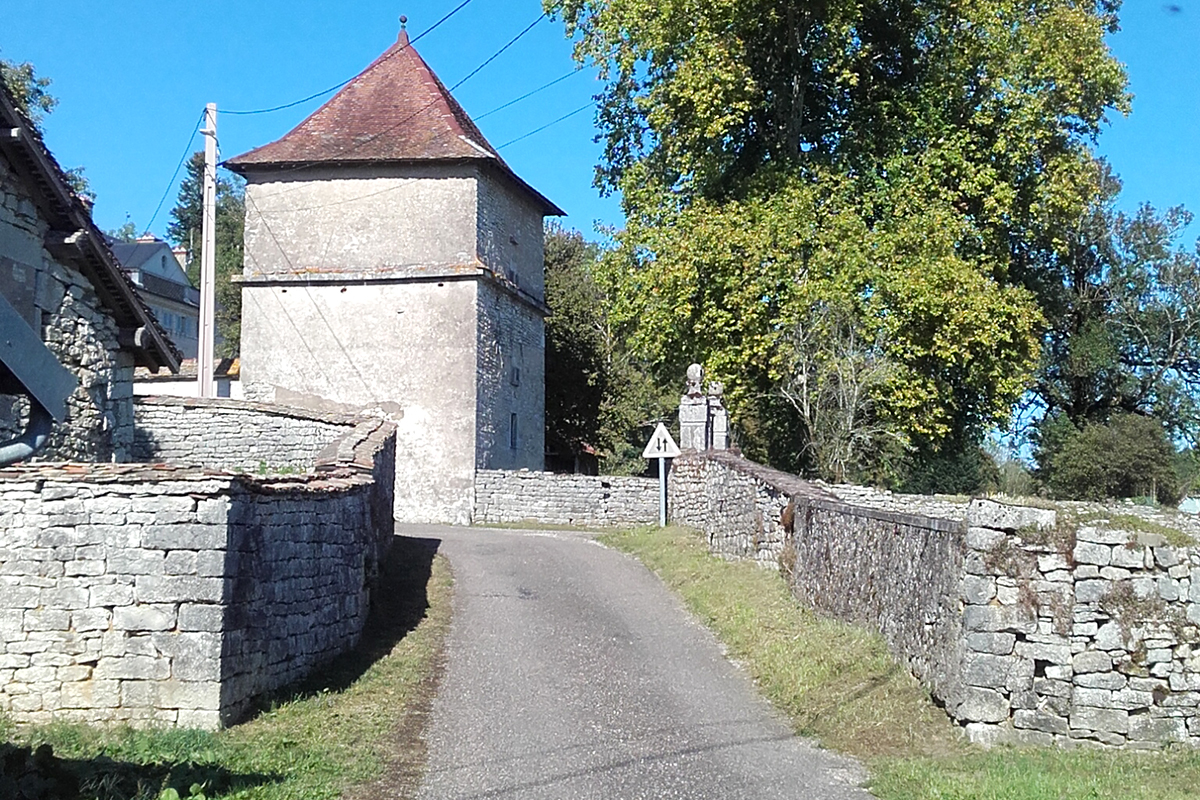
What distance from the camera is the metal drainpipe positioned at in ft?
18.4

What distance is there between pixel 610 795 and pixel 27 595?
4.64 m

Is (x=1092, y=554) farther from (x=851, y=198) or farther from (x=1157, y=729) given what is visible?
(x=851, y=198)

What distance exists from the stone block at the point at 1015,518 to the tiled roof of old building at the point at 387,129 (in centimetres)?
2279

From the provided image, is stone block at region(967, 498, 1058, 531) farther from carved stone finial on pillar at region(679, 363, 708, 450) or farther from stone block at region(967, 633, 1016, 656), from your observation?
carved stone finial on pillar at region(679, 363, 708, 450)

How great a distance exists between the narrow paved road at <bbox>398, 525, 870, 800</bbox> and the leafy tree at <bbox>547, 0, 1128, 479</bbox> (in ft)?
32.9

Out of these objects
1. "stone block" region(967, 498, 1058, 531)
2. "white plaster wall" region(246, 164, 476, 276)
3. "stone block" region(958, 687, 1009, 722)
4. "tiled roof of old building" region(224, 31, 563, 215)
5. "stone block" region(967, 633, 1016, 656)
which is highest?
"tiled roof of old building" region(224, 31, 563, 215)

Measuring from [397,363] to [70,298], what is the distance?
15.5 metres

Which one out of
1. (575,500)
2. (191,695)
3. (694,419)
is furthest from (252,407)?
(191,695)

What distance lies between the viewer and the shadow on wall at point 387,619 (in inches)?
408

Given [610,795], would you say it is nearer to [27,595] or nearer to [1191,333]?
[27,595]

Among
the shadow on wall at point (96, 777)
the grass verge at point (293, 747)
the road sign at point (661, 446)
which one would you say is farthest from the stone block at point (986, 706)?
the road sign at point (661, 446)

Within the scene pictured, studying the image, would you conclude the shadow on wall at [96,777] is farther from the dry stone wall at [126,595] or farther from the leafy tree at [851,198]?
the leafy tree at [851,198]

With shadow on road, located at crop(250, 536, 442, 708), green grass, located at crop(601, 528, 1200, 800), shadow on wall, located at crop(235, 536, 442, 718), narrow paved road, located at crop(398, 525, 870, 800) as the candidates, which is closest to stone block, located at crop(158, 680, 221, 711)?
shadow on wall, located at crop(235, 536, 442, 718)

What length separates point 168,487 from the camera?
9.16m
